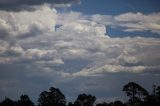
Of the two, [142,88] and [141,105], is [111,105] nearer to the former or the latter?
[142,88]

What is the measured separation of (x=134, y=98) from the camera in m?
186

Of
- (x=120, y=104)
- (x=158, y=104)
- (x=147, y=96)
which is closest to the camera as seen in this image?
(x=158, y=104)

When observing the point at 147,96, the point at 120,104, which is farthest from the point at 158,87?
the point at 120,104

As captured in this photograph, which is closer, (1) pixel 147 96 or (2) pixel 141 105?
(2) pixel 141 105

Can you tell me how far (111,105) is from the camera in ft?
654

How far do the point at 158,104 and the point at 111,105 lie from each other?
4752 centimetres

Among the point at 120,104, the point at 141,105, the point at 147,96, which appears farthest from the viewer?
the point at 120,104

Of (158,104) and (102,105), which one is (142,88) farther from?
(158,104)

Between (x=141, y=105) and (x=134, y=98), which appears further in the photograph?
(x=134, y=98)

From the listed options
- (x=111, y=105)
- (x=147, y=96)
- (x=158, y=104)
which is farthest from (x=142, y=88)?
(x=158, y=104)

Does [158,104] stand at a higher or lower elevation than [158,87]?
lower

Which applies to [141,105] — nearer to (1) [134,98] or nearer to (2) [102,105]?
(1) [134,98]

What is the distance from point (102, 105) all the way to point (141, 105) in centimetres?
3212

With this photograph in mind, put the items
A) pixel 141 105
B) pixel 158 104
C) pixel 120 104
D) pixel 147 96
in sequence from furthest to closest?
Answer: pixel 120 104 → pixel 147 96 → pixel 141 105 → pixel 158 104
